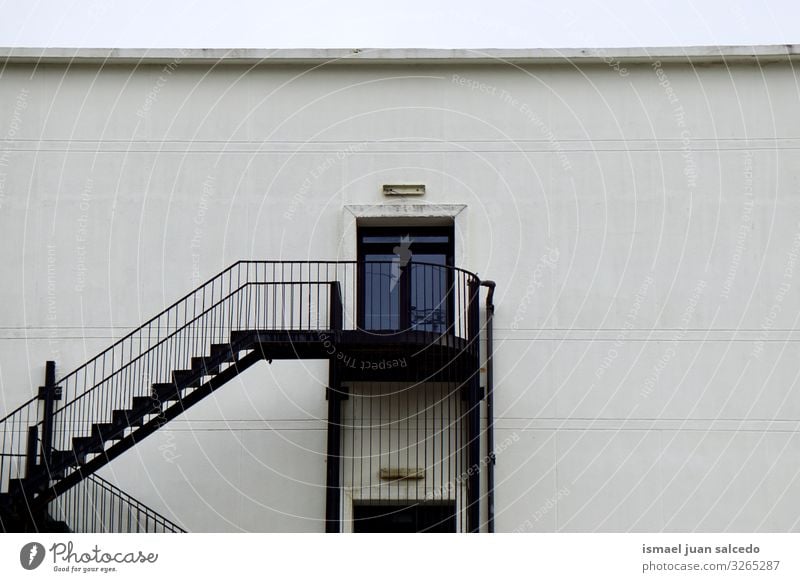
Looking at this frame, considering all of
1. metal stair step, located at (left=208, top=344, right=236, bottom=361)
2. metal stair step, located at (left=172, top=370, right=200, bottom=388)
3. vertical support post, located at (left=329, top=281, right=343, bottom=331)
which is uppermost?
vertical support post, located at (left=329, top=281, right=343, bottom=331)

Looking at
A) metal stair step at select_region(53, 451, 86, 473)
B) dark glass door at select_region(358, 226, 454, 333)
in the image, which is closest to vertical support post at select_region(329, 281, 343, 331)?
dark glass door at select_region(358, 226, 454, 333)

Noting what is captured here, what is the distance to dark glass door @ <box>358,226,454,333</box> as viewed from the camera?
2628cm

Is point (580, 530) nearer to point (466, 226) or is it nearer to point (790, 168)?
point (466, 226)

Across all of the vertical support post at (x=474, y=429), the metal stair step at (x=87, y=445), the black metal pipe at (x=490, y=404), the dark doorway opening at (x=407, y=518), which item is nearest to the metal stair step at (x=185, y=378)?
the metal stair step at (x=87, y=445)

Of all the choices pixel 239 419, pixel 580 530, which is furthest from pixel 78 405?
pixel 580 530

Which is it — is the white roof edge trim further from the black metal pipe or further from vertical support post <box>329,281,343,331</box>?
vertical support post <box>329,281,343,331</box>

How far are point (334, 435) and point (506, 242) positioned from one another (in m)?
4.54

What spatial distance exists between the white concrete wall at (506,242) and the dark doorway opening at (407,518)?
86cm

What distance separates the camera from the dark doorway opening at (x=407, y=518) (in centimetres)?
2628

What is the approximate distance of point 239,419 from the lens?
87.4 ft

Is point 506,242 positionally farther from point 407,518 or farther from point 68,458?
point 68,458

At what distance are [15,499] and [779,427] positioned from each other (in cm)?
1253

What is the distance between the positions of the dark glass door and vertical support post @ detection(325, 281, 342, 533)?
84cm

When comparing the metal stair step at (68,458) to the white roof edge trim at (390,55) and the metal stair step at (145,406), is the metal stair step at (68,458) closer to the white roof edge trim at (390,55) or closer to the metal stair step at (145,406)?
the metal stair step at (145,406)
